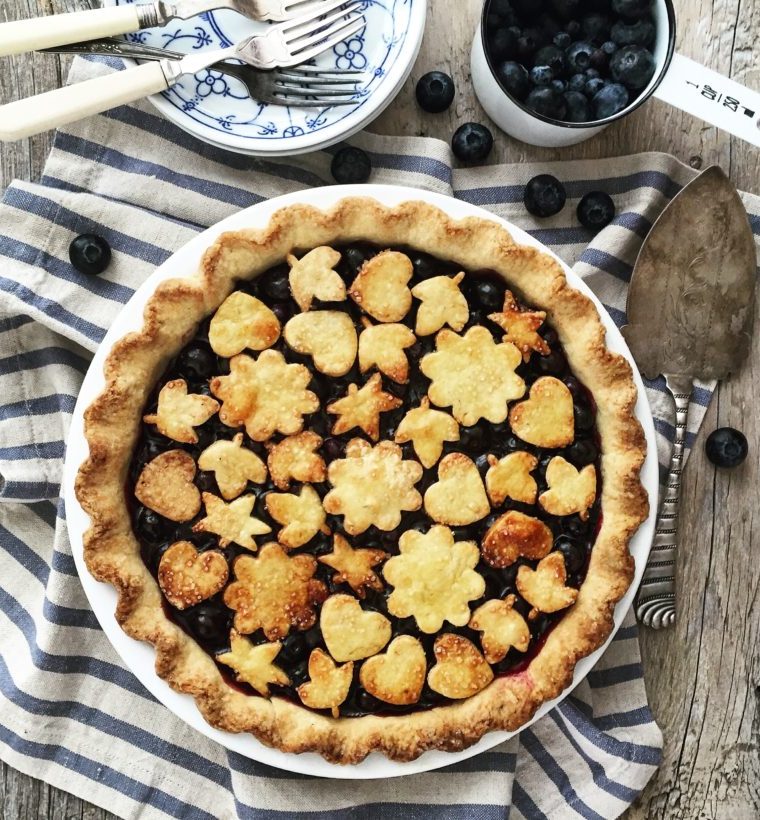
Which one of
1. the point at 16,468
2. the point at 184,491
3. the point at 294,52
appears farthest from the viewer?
the point at 16,468

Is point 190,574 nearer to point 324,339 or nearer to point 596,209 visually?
point 324,339

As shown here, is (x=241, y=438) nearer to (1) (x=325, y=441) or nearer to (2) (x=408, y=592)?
(1) (x=325, y=441)

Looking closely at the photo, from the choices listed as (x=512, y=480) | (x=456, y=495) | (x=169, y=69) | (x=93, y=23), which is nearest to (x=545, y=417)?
(x=512, y=480)

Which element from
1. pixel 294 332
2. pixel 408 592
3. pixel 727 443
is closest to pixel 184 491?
pixel 294 332

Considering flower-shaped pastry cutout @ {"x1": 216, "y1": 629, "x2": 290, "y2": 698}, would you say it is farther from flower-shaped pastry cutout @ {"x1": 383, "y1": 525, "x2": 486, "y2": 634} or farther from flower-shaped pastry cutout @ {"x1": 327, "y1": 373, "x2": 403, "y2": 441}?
flower-shaped pastry cutout @ {"x1": 327, "y1": 373, "x2": 403, "y2": 441}

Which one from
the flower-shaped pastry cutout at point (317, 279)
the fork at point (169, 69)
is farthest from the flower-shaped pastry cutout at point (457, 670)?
the fork at point (169, 69)

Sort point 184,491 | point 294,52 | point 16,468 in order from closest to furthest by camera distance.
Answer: point 184,491
point 294,52
point 16,468
